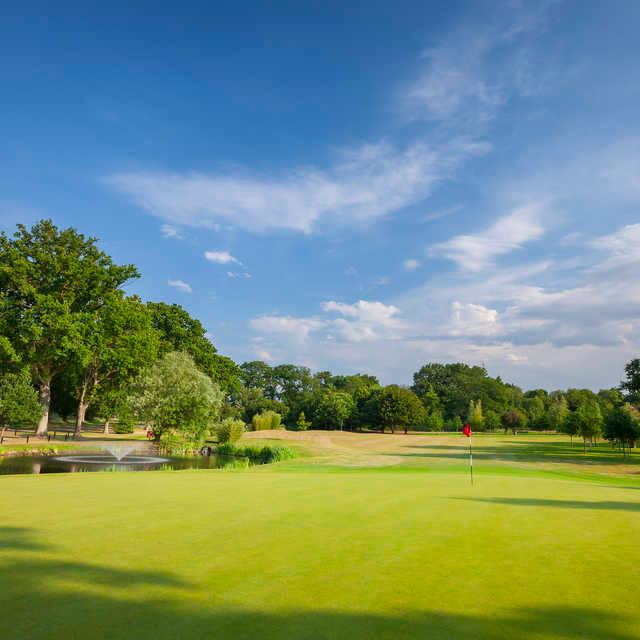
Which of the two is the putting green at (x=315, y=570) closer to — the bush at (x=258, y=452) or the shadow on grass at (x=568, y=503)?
the shadow on grass at (x=568, y=503)

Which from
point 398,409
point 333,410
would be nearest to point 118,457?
point 333,410

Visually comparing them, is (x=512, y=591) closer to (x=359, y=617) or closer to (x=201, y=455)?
(x=359, y=617)

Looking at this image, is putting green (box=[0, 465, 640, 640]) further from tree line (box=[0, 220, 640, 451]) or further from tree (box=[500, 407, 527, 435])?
tree (box=[500, 407, 527, 435])

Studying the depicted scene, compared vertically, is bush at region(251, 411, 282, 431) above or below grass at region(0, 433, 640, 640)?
below

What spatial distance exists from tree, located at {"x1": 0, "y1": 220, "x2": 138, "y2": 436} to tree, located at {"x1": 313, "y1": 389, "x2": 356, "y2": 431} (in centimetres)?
6396

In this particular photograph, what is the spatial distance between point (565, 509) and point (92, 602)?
392 inches

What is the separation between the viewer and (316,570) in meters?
6.03

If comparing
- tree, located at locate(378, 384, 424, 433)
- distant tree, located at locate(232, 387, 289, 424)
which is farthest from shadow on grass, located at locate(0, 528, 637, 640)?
distant tree, located at locate(232, 387, 289, 424)

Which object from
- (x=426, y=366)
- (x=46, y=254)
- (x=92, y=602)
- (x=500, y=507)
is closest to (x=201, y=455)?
(x=46, y=254)

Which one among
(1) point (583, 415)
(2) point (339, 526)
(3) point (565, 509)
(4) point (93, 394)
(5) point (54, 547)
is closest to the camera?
(5) point (54, 547)

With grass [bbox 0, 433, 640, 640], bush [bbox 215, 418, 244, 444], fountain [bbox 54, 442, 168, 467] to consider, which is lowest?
fountain [bbox 54, 442, 168, 467]

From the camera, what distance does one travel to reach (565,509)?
1086cm

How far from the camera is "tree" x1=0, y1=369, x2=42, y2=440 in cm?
4247

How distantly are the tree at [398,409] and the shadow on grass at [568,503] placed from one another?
310 feet
